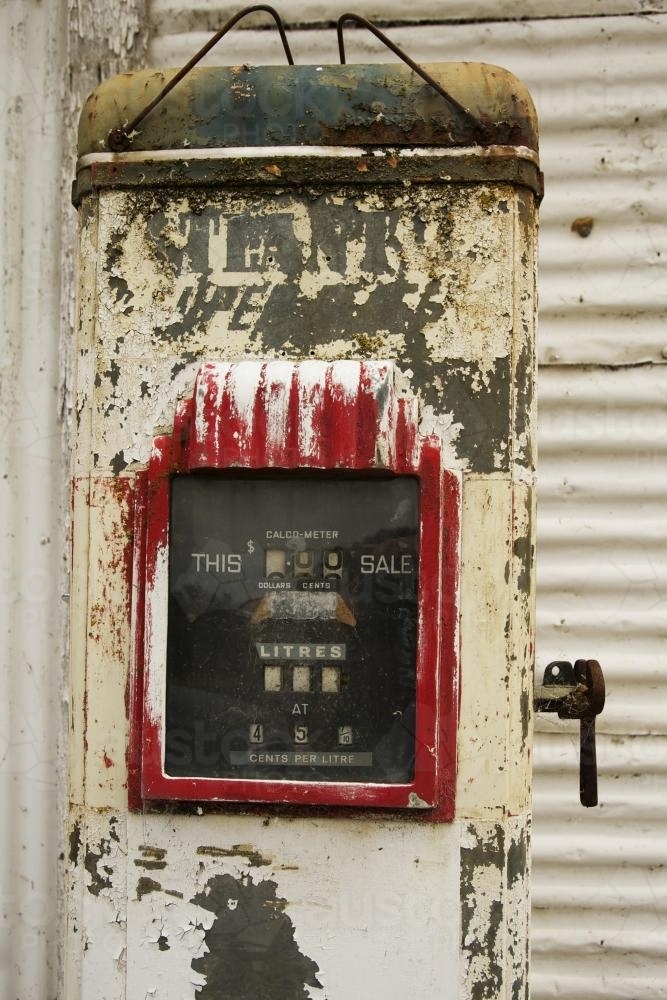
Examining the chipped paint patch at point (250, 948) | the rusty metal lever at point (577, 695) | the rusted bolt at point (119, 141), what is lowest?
the chipped paint patch at point (250, 948)

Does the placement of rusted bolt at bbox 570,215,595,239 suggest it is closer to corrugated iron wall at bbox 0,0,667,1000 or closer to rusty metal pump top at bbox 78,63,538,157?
corrugated iron wall at bbox 0,0,667,1000

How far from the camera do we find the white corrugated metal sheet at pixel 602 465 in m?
2.94

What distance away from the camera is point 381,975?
172 cm

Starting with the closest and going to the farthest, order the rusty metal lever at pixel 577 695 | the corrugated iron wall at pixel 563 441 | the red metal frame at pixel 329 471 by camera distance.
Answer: the red metal frame at pixel 329 471, the rusty metal lever at pixel 577 695, the corrugated iron wall at pixel 563 441

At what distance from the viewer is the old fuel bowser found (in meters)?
1.70

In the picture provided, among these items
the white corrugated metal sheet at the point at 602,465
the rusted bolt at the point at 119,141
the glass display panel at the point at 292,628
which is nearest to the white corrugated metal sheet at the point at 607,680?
the white corrugated metal sheet at the point at 602,465

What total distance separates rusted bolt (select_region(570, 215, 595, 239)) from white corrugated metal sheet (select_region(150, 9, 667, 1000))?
2 cm

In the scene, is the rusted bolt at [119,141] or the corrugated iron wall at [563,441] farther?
the corrugated iron wall at [563,441]

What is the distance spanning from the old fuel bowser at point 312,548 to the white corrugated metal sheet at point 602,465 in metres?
1.25

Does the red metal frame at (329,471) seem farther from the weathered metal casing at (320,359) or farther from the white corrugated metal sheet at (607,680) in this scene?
the white corrugated metal sheet at (607,680)

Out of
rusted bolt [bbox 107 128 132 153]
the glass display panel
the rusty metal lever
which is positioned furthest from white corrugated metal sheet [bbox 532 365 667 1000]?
rusted bolt [bbox 107 128 132 153]

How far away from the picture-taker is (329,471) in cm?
169

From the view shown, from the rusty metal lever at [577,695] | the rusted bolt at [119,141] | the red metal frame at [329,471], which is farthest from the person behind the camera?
the rusty metal lever at [577,695]

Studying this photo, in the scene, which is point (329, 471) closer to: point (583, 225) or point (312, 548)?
point (312, 548)
